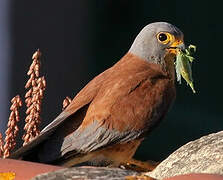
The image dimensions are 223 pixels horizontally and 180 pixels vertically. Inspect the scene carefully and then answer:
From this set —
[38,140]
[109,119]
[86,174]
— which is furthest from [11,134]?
[86,174]

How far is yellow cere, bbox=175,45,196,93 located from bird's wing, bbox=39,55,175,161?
0.14 meters

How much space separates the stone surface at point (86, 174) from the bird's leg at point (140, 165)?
65.8 inches

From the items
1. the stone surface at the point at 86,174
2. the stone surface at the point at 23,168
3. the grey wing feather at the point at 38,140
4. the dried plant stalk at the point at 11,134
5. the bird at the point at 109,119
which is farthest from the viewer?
the bird at the point at 109,119

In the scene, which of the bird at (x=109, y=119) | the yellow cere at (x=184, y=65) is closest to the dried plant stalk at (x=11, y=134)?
the bird at (x=109, y=119)

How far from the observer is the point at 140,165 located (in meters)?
5.11

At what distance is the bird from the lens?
15.9 feet

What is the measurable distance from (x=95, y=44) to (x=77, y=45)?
0.29 metres

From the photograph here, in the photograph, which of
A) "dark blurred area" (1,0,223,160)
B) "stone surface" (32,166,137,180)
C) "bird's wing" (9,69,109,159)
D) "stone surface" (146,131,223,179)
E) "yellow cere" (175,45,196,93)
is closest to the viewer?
"stone surface" (32,166,137,180)

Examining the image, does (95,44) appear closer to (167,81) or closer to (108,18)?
(108,18)

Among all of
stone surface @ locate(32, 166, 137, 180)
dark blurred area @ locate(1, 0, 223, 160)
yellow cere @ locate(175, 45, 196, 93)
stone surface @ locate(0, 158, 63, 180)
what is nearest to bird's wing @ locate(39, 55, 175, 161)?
yellow cere @ locate(175, 45, 196, 93)

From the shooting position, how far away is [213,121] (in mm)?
9055

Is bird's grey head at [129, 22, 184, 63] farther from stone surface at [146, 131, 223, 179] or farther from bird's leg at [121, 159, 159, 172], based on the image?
stone surface at [146, 131, 223, 179]

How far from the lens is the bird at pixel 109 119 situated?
4859 millimetres

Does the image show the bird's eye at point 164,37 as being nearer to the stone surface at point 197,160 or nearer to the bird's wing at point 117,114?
the bird's wing at point 117,114
